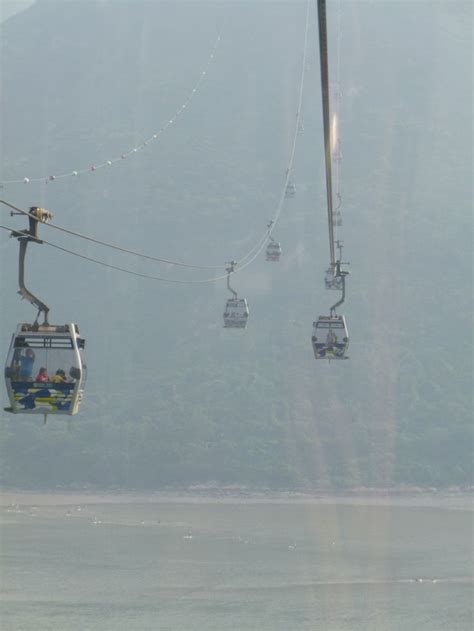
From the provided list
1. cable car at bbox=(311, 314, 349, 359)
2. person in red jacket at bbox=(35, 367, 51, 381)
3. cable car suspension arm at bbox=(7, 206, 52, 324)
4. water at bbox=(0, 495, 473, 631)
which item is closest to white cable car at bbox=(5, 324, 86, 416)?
person in red jacket at bbox=(35, 367, 51, 381)

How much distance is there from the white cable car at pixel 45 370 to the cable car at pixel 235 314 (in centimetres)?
3049

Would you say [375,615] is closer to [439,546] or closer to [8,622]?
[8,622]

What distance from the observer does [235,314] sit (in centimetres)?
5188

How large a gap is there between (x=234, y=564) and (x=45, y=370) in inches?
3313

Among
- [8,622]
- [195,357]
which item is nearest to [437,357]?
[195,357]

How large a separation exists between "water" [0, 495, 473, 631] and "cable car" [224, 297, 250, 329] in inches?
1021

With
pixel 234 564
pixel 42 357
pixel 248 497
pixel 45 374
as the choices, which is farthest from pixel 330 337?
pixel 248 497

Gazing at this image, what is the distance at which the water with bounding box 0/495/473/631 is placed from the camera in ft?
258

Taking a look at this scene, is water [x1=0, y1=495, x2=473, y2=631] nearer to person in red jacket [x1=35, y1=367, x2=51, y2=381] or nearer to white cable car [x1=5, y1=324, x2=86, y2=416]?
white cable car [x1=5, y1=324, x2=86, y2=416]

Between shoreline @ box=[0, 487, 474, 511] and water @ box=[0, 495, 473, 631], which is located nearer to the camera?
water @ box=[0, 495, 473, 631]

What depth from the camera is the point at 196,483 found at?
167375 millimetres

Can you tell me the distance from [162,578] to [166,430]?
257 feet

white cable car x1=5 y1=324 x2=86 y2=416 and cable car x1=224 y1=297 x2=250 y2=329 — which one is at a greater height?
cable car x1=224 y1=297 x2=250 y2=329

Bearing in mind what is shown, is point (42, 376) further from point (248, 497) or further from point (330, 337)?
point (248, 497)
